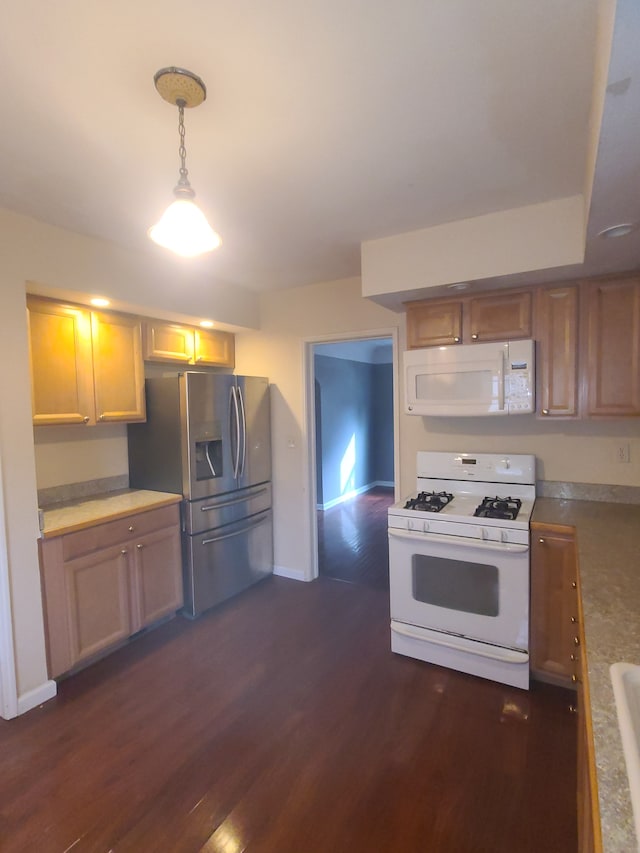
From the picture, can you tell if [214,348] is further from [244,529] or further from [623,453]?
[623,453]

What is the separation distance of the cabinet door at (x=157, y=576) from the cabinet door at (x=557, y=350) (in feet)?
8.26

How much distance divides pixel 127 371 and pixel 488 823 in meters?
2.95

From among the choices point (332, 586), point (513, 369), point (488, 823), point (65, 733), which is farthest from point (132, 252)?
point (488, 823)

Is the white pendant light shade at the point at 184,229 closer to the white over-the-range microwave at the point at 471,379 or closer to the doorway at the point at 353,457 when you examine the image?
the white over-the-range microwave at the point at 471,379

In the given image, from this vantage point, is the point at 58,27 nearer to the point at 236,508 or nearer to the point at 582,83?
the point at 582,83

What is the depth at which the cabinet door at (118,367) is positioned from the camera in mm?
2770

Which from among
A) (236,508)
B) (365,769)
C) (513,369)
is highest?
(513,369)

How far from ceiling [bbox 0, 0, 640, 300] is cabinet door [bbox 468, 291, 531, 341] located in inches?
8.8

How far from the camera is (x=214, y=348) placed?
148 inches

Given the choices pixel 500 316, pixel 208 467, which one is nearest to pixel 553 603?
pixel 500 316

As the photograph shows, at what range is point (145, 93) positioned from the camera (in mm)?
1385

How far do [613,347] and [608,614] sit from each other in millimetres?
1569

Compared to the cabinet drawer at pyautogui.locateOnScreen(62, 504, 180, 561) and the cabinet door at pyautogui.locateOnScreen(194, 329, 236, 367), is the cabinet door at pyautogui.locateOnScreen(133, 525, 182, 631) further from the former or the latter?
the cabinet door at pyautogui.locateOnScreen(194, 329, 236, 367)

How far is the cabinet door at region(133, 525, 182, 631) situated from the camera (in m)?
2.81
